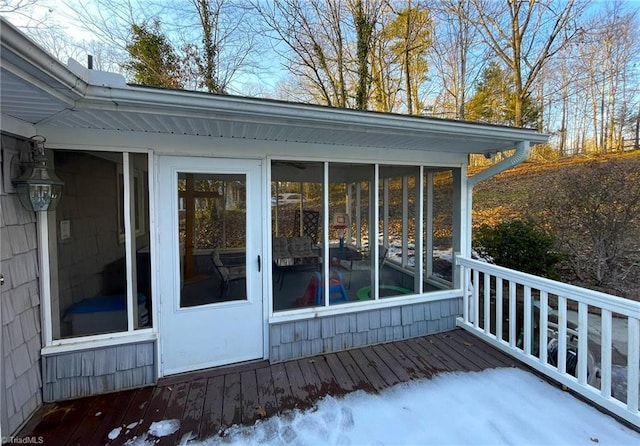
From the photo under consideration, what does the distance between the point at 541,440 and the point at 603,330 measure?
3.05 ft

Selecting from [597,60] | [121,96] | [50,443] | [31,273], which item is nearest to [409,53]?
[597,60]

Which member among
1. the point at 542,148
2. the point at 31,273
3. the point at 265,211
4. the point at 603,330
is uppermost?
the point at 542,148

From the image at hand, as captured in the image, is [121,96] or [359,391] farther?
[359,391]

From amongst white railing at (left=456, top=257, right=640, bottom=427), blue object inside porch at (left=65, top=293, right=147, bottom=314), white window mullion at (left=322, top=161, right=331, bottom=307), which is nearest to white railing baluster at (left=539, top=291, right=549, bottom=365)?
white railing at (left=456, top=257, right=640, bottom=427)

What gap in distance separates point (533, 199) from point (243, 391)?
859 cm

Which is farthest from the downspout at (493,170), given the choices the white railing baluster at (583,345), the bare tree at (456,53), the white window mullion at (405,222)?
the bare tree at (456,53)

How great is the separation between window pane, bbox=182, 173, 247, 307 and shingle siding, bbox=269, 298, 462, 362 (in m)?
0.62

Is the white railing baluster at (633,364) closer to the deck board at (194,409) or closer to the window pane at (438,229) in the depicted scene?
the window pane at (438,229)

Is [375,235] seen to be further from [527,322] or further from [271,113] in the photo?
[271,113]

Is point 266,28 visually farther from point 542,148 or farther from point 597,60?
point 542,148

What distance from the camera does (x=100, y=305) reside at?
255 centimetres

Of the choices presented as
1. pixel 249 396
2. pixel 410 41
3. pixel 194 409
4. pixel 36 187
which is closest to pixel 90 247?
pixel 36 187

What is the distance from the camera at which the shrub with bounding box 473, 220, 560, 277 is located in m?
5.04

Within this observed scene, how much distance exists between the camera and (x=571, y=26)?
1030cm
